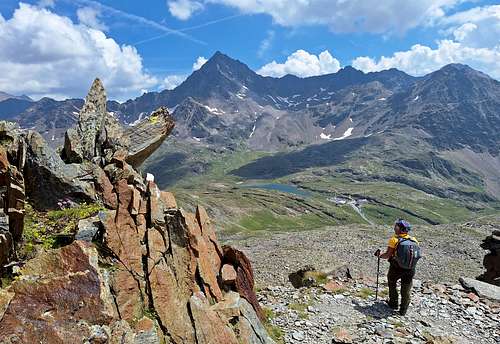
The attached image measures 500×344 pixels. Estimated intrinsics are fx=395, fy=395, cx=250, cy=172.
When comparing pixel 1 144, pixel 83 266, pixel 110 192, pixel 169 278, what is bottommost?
pixel 169 278

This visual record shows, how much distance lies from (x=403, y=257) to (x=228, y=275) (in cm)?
875

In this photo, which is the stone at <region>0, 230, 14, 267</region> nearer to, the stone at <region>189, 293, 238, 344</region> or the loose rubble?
the stone at <region>189, 293, 238, 344</region>

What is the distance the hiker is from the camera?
1959 centimetres

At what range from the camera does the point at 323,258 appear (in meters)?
62.3

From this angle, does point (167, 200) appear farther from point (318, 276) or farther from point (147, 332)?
point (318, 276)

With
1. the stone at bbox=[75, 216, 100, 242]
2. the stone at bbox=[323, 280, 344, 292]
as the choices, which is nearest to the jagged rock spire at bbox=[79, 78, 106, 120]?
the stone at bbox=[75, 216, 100, 242]

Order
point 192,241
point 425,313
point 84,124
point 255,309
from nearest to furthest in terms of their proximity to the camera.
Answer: point 192,241
point 255,309
point 425,313
point 84,124

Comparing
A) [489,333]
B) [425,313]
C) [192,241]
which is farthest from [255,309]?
[489,333]

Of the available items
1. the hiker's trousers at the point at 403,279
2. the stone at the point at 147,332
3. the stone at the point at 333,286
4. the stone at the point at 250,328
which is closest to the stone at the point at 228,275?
the stone at the point at 250,328

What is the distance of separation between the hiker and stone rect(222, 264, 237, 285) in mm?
7887

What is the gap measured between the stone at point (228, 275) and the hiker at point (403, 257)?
789 centimetres

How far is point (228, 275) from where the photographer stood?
60.9 ft

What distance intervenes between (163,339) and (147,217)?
5817 millimetres

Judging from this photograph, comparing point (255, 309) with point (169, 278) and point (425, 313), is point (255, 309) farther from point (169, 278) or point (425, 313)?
point (425, 313)
